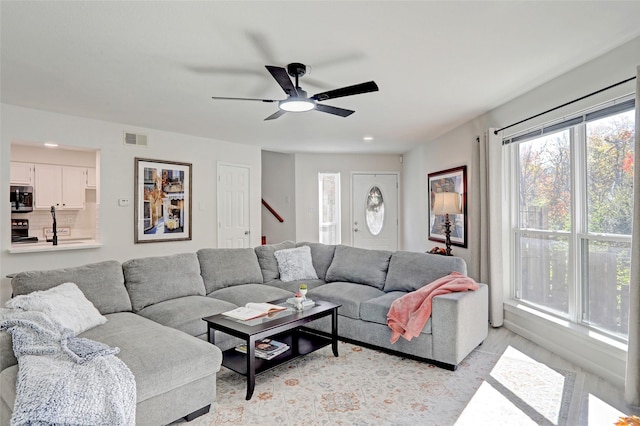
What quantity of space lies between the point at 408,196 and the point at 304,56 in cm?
Answer: 487

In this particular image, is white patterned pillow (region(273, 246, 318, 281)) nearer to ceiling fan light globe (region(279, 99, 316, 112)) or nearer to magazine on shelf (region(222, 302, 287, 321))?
magazine on shelf (region(222, 302, 287, 321))

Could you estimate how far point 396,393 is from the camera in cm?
253

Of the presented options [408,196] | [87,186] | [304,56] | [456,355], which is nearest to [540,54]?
[304,56]

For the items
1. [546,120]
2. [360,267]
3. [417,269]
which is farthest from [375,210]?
[546,120]

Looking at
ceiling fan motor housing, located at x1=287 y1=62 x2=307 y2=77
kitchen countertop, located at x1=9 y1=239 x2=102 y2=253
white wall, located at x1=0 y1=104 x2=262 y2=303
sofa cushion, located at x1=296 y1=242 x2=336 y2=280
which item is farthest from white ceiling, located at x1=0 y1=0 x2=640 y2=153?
sofa cushion, located at x1=296 y1=242 x2=336 y2=280

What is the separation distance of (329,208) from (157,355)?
5473mm

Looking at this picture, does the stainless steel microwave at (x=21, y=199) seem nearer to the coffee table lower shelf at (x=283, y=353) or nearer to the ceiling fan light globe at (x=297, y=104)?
the coffee table lower shelf at (x=283, y=353)

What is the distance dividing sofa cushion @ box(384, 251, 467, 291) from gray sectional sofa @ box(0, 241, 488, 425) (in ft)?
0.03

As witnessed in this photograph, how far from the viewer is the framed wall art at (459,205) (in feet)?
16.0

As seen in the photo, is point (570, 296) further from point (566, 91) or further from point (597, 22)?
point (597, 22)

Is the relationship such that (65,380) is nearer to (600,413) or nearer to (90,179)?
(600,413)

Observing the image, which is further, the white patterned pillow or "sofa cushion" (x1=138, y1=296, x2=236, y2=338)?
the white patterned pillow

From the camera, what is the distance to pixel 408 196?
7.13 m

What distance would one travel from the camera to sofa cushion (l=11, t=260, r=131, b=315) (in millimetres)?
2662
